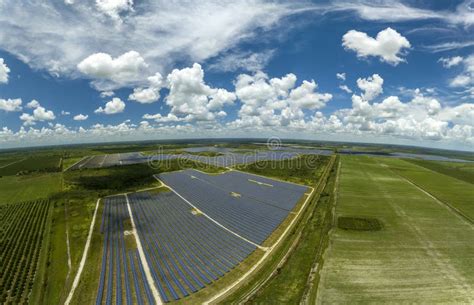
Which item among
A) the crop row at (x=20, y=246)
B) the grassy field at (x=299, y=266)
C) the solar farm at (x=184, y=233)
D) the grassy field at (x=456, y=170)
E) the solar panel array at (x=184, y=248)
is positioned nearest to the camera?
the grassy field at (x=299, y=266)

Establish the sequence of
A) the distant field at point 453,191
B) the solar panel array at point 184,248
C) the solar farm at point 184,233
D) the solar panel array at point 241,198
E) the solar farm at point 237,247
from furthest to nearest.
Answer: the distant field at point 453,191
the solar panel array at point 241,198
the solar panel array at point 184,248
the solar farm at point 184,233
the solar farm at point 237,247

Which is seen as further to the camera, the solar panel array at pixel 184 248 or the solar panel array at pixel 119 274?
the solar panel array at pixel 184 248

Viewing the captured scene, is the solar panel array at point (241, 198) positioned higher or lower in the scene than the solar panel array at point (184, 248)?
higher

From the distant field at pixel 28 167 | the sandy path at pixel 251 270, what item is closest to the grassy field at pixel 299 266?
the sandy path at pixel 251 270

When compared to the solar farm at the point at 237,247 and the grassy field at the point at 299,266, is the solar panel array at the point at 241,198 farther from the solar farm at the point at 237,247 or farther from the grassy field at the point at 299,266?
the grassy field at the point at 299,266

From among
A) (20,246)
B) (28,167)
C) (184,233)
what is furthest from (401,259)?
(28,167)

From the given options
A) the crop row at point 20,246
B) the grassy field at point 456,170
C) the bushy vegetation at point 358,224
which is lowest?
the crop row at point 20,246
